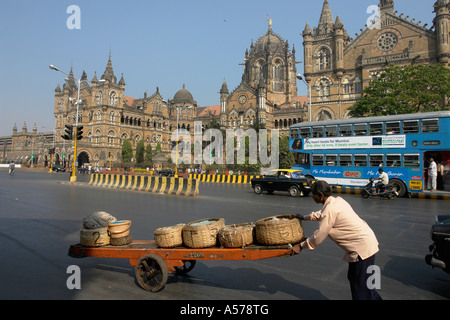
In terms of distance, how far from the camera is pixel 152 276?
3.94 m

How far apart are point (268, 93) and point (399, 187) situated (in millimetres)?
53448

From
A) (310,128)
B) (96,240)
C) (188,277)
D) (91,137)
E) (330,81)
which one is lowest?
(188,277)

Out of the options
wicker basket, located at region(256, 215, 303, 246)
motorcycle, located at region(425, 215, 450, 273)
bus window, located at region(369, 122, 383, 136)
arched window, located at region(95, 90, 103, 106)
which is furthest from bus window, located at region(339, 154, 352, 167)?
arched window, located at region(95, 90, 103, 106)

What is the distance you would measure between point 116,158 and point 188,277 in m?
63.4

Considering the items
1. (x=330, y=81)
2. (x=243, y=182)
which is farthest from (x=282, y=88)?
(x=243, y=182)

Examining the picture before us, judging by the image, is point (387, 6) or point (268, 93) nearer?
point (387, 6)

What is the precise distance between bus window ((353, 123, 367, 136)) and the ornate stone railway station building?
10332mm

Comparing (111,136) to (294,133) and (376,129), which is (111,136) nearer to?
(294,133)

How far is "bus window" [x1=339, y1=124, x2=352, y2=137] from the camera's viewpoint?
18422 millimetres

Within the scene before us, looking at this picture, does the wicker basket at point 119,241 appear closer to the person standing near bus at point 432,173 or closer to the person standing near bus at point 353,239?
the person standing near bus at point 353,239

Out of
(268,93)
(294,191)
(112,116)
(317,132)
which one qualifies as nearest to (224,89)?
(268,93)

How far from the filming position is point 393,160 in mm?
16766

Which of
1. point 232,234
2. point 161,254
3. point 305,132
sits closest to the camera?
point 232,234
